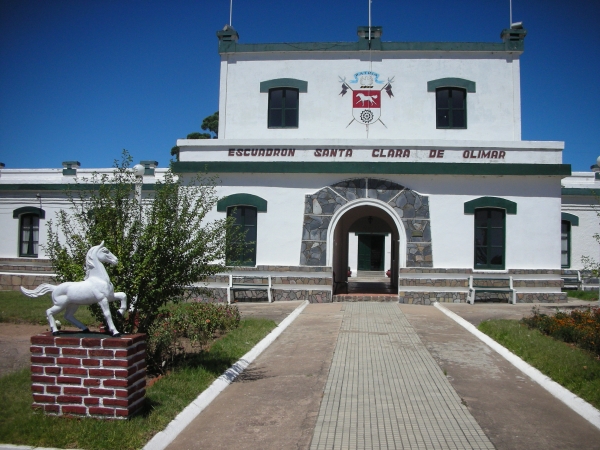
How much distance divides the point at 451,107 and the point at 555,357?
468 inches

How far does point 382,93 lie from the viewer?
1908cm

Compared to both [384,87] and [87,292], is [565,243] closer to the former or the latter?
[384,87]

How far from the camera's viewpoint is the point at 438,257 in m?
17.0

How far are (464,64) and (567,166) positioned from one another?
4.86m

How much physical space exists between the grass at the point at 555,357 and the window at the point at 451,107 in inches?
347

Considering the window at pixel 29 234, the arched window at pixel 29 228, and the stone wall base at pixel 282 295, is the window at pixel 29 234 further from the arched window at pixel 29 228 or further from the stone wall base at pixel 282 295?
the stone wall base at pixel 282 295

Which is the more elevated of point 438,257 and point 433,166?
point 433,166

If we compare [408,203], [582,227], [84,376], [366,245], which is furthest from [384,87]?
[366,245]

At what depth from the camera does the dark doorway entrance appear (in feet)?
122

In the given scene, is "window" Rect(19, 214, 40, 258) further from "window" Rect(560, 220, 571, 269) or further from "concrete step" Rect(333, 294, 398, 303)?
"window" Rect(560, 220, 571, 269)

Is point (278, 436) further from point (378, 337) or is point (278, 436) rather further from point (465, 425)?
point (378, 337)

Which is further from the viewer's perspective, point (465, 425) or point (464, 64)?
point (464, 64)

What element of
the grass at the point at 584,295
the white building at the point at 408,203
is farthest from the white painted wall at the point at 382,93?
the grass at the point at 584,295

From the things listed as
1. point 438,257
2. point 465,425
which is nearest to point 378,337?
point 465,425
